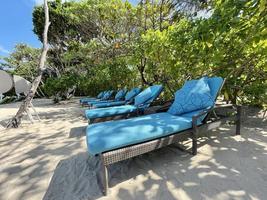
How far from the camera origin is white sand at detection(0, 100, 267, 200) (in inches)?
73.8

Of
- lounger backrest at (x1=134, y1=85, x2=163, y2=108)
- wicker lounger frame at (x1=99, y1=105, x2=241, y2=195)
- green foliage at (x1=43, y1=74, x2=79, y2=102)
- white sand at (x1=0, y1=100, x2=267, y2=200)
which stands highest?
green foliage at (x1=43, y1=74, x2=79, y2=102)

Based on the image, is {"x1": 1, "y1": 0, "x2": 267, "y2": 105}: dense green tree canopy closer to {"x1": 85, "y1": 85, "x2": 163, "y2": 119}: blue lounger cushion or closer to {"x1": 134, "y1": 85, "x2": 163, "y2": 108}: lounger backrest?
{"x1": 134, "y1": 85, "x2": 163, "y2": 108}: lounger backrest

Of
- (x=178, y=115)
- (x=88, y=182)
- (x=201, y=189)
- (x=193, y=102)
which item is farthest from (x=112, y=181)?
(x=193, y=102)

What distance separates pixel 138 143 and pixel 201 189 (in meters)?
0.86

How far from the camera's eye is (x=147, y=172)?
2275mm

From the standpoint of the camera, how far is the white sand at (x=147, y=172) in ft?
6.15

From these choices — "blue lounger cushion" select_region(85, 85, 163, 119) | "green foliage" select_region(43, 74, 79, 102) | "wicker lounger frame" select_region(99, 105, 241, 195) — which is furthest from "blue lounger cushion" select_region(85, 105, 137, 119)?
"green foliage" select_region(43, 74, 79, 102)

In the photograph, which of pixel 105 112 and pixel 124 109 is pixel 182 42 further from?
pixel 105 112

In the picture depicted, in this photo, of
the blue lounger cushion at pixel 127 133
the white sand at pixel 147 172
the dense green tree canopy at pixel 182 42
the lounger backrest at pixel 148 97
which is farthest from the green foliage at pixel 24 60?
the blue lounger cushion at pixel 127 133

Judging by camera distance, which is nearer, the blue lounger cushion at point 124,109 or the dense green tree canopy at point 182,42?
the dense green tree canopy at point 182,42

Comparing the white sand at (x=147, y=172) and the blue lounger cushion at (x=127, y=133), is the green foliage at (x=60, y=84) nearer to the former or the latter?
the white sand at (x=147, y=172)

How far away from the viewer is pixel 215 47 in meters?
3.52

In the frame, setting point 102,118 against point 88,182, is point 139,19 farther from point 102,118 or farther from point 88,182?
point 88,182

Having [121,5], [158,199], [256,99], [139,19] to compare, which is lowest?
[158,199]
